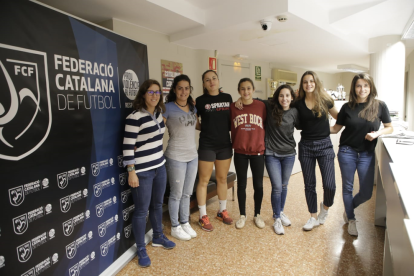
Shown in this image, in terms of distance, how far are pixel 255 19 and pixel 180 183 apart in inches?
78.8

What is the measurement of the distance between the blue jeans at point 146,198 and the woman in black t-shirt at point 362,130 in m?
1.68

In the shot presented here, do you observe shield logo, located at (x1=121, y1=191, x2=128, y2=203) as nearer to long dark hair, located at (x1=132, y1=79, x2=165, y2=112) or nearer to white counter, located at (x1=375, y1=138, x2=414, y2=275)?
long dark hair, located at (x1=132, y1=79, x2=165, y2=112)

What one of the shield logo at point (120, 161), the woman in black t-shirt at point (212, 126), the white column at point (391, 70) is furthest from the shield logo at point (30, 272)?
the white column at point (391, 70)

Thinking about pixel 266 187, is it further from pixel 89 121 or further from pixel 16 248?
pixel 16 248

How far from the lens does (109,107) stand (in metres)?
1.96

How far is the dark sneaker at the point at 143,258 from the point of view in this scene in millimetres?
2090

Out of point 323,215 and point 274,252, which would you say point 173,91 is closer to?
point 274,252

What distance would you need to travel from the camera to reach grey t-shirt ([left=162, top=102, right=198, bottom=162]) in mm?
2324

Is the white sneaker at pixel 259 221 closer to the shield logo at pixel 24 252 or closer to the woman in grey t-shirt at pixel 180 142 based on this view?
the woman in grey t-shirt at pixel 180 142

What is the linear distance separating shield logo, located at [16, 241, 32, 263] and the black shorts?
1.54 meters

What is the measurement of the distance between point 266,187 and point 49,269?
3144 millimetres

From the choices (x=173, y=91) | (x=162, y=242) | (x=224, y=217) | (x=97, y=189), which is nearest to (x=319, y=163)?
(x=224, y=217)

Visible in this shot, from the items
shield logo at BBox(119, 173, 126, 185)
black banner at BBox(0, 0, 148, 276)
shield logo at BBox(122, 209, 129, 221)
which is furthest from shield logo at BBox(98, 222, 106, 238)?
shield logo at BBox(119, 173, 126, 185)

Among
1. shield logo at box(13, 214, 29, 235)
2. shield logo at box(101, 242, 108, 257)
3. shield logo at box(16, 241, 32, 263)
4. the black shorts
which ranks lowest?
shield logo at box(101, 242, 108, 257)
